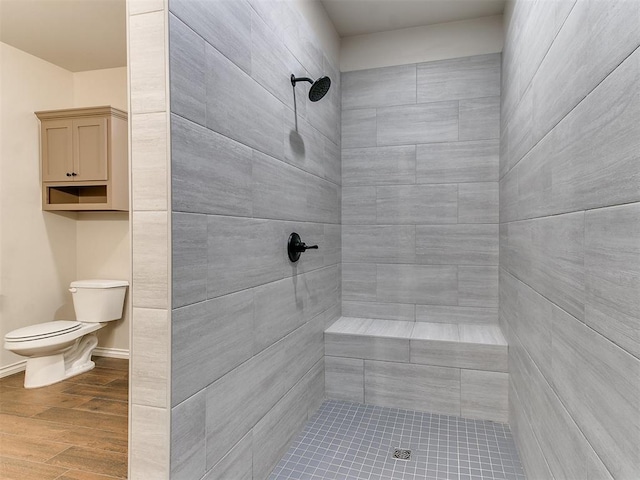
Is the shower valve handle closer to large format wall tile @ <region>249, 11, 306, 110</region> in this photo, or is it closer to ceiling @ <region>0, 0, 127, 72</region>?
large format wall tile @ <region>249, 11, 306, 110</region>

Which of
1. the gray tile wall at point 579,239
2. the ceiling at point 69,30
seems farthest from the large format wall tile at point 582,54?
the ceiling at point 69,30

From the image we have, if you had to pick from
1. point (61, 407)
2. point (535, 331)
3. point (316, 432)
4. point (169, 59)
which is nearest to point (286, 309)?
point (316, 432)

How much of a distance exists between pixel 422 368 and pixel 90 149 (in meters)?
3.27

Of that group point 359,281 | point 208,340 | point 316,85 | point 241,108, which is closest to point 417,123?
point 316,85

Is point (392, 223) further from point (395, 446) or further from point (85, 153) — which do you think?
point (85, 153)

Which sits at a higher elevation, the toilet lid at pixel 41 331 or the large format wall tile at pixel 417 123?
the large format wall tile at pixel 417 123

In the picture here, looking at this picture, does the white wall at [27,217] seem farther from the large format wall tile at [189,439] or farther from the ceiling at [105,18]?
the large format wall tile at [189,439]

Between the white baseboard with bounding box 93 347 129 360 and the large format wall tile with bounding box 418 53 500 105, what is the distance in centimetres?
350

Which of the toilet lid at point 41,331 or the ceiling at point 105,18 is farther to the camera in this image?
the toilet lid at point 41,331

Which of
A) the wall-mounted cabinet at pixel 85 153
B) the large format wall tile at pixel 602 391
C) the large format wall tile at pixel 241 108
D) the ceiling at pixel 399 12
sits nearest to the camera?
the large format wall tile at pixel 602 391

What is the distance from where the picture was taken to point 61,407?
2754 millimetres

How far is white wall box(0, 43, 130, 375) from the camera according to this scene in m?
3.35

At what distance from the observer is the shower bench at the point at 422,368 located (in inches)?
98.1

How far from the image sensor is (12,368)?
11.1 feet
